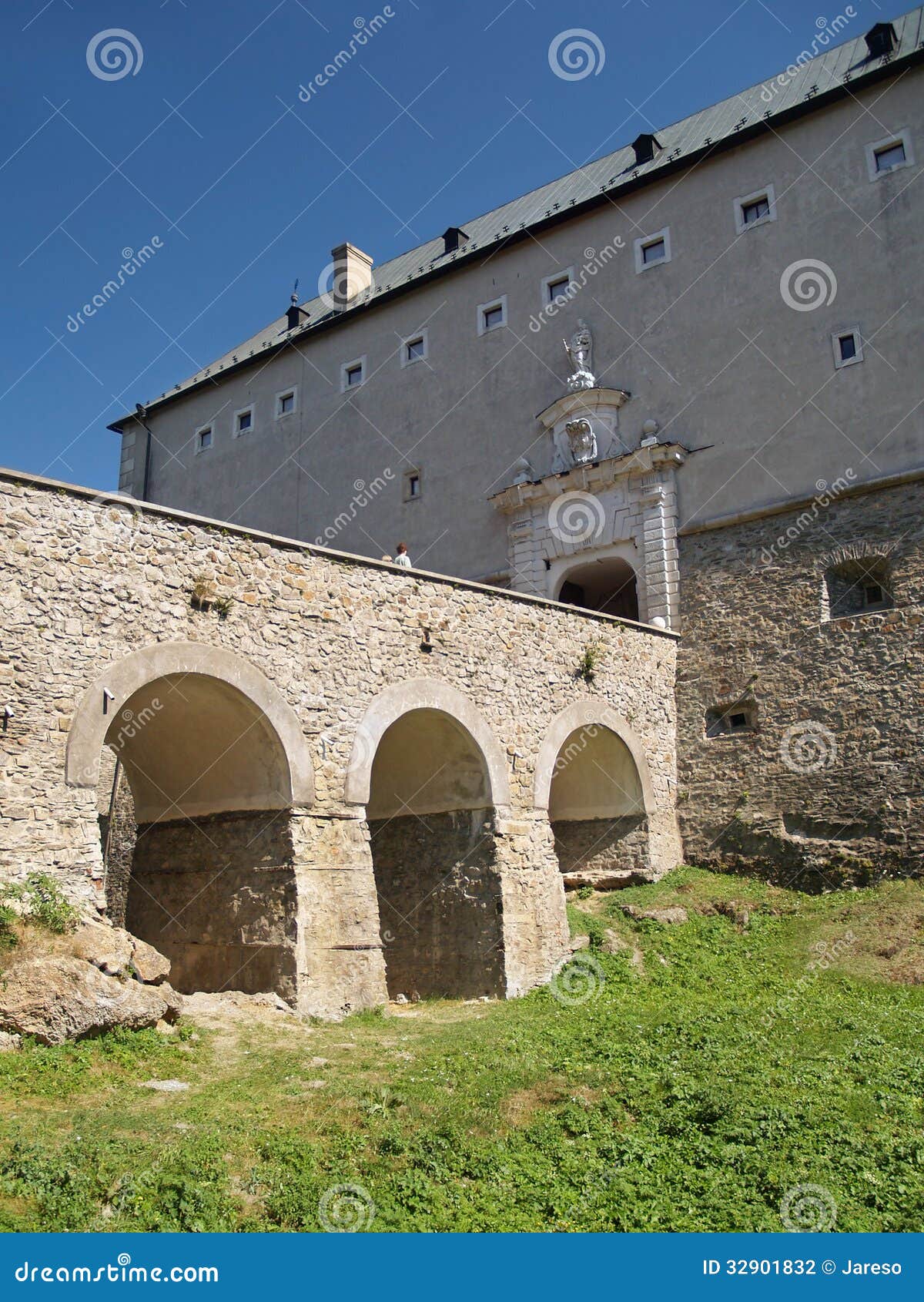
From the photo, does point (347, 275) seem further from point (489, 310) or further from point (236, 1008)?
point (236, 1008)

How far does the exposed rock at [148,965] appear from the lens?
9164 mm

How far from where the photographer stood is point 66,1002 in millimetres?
8234

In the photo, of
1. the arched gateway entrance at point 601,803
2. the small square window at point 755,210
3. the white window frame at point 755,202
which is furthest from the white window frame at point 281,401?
the arched gateway entrance at point 601,803

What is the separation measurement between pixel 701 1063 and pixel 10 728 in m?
6.72

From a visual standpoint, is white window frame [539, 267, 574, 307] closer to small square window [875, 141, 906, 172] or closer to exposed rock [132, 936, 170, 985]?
small square window [875, 141, 906, 172]

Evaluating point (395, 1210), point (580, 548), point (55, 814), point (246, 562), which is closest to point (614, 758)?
point (580, 548)

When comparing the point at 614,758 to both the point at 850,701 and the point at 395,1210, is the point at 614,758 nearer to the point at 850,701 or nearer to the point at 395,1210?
the point at 850,701

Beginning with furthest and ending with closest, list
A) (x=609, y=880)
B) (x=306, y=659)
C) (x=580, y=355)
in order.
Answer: (x=580, y=355) → (x=609, y=880) → (x=306, y=659)

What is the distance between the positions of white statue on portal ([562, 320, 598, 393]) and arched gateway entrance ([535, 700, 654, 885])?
7.12 m

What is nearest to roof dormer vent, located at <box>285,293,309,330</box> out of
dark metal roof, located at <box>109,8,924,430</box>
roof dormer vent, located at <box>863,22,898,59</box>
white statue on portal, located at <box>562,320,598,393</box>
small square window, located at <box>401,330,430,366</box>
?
dark metal roof, located at <box>109,8,924,430</box>

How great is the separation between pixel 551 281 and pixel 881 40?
6869 millimetres

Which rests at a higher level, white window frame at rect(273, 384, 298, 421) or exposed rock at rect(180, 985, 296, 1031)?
white window frame at rect(273, 384, 298, 421)

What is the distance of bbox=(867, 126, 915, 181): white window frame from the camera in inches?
664

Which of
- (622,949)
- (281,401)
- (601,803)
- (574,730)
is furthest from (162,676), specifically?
(281,401)
